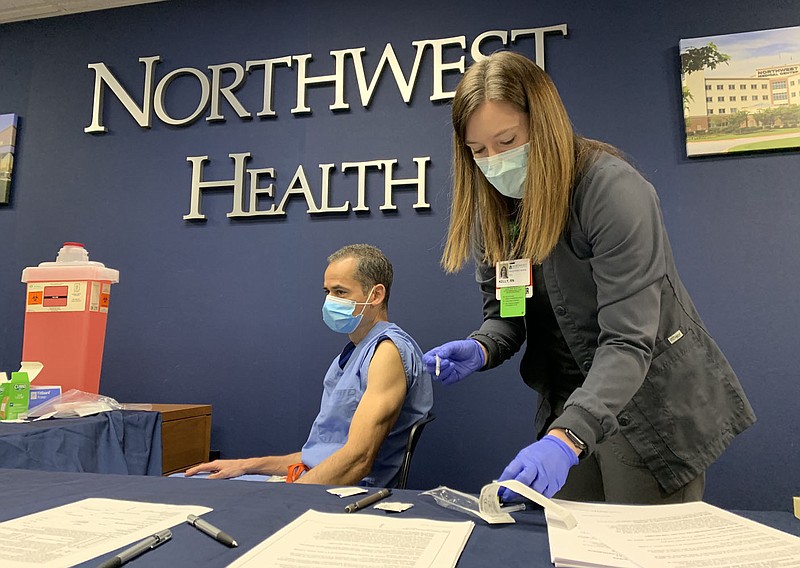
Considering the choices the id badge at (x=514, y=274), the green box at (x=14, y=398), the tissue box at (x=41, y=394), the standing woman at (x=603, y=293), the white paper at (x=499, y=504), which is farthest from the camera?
the tissue box at (x=41, y=394)

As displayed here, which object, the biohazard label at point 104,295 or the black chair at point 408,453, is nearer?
the black chair at point 408,453

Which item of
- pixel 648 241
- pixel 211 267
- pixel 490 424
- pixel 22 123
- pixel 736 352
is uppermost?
pixel 22 123

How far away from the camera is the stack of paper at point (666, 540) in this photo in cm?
59

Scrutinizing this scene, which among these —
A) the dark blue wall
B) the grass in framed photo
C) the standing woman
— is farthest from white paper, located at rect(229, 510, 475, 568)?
the grass in framed photo

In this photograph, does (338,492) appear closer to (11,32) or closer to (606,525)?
(606,525)

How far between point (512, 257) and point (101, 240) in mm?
2175

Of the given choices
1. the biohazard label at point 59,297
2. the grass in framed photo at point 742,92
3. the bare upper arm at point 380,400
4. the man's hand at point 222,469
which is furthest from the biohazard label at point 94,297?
the grass in framed photo at point 742,92

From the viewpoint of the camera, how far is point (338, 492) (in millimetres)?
887

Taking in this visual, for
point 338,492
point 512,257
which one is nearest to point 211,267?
point 512,257

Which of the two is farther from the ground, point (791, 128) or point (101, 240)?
point (791, 128)

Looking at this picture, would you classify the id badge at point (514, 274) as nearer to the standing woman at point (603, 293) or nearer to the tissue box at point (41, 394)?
the standing woman at point (603, 293)

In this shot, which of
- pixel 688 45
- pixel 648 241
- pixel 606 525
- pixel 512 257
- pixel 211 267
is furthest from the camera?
pixel 211 267

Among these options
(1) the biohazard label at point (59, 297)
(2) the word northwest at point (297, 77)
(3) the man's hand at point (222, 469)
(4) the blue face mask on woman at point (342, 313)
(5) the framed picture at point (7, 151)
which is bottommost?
(3) the man's hand at point (222, 469)

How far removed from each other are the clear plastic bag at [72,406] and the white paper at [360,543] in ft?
4.21
